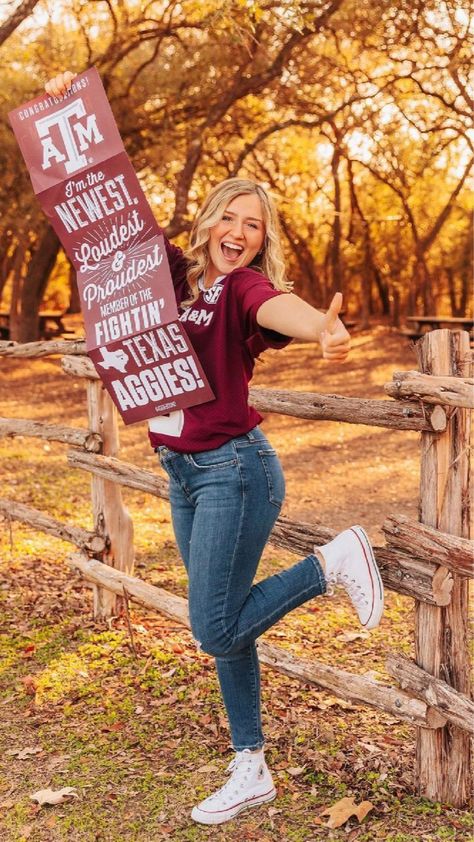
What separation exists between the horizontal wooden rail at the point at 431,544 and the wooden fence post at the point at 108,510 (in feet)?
7.18

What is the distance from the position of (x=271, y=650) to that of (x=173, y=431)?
1.29 metres

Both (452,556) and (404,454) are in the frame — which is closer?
(452,556)

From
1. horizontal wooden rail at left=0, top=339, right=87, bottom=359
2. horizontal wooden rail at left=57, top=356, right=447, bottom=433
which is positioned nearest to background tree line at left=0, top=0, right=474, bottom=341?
horizontal wooden rail at left=0, top=339, right=87, bottom=359

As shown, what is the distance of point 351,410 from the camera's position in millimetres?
3566

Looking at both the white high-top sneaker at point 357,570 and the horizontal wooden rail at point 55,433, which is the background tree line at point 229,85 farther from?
the white high-top sneaker at point 357,570

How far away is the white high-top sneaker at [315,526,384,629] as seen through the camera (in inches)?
123

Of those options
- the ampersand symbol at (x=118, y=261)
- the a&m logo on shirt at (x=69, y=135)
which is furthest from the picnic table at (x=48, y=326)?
the ampersand symbol at (x=118, y=261)

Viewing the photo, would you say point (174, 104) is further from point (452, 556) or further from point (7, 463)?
point (452, 556)

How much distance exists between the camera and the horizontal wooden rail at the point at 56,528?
5.07 meters

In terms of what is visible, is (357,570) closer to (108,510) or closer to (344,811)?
(344,811)

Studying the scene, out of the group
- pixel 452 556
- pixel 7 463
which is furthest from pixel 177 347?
pixel 7 463

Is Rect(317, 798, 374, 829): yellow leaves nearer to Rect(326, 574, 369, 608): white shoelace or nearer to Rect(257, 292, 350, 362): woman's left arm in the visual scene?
Rect(326, 574, 369, 608): white shoelace

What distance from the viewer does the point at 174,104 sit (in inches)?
653

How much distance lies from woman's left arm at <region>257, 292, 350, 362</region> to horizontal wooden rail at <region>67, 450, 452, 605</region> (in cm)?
104
